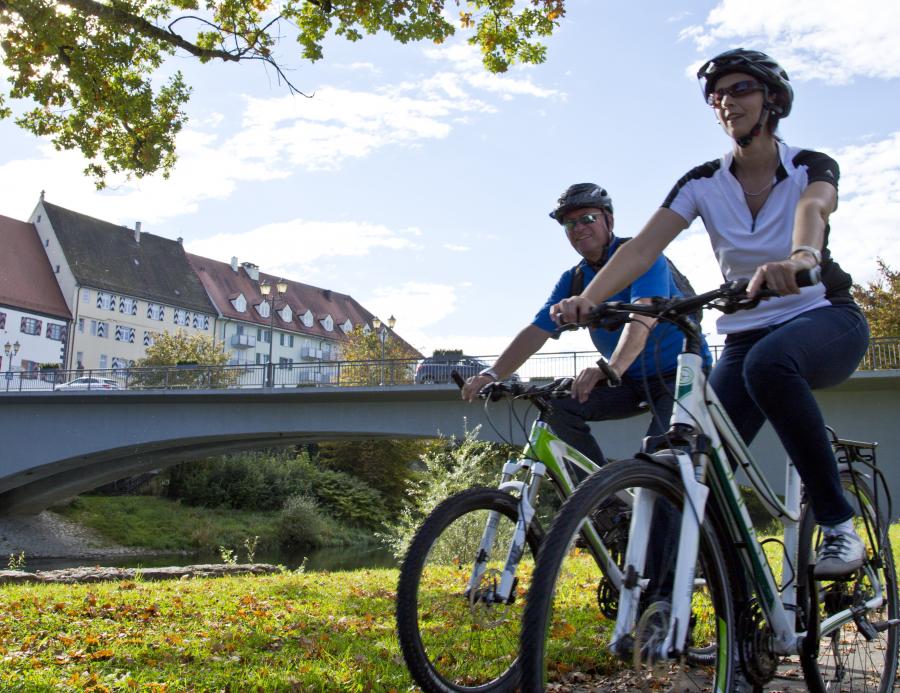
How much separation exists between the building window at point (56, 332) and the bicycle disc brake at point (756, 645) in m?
59.0

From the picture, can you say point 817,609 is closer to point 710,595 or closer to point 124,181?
point 710,595

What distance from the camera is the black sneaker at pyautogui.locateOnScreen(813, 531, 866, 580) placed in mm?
2535

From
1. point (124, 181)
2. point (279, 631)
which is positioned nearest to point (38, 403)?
point (124, 181)

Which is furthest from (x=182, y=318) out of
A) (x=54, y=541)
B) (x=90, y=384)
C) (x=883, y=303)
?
(x=883, y=303)

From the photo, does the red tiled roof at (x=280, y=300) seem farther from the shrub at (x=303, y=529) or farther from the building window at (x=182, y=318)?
the shrub at (x=303, y=529)

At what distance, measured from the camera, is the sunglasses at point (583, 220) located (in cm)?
376

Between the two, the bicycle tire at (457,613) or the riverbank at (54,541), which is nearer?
the bicycle tire at (457,613)

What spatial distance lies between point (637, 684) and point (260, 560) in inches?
1087

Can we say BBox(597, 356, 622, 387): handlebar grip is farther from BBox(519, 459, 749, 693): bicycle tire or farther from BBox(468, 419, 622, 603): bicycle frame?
BBox(519, 459, 749, 693): bicycle tire

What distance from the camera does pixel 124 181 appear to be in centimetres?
1214

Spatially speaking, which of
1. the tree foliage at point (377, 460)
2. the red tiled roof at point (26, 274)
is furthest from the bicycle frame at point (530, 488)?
the red tiled roof at point (26, 274)

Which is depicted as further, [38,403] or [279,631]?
[38,403]

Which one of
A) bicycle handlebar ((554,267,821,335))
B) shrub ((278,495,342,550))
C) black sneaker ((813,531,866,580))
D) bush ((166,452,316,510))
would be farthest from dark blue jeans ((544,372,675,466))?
bush ((166,452,316,510))

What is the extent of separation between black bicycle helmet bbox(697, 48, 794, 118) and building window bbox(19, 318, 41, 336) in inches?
2270
